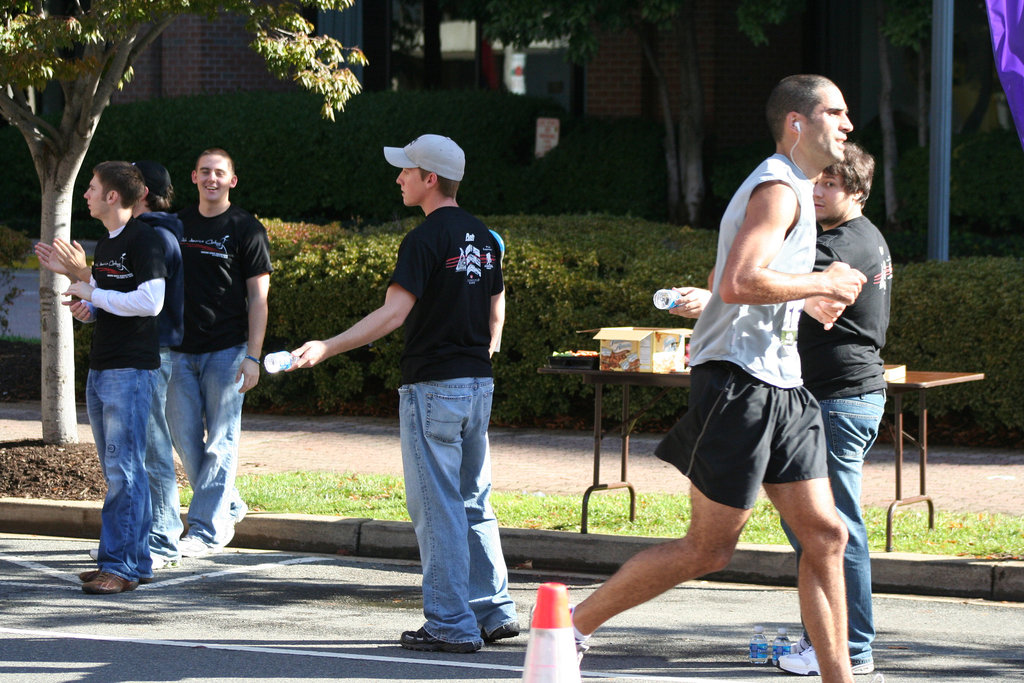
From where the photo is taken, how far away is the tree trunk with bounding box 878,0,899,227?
654 inches

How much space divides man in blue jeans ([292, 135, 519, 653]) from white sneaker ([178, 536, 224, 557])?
208 centimetres

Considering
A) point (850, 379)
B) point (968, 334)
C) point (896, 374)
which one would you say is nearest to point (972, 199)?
point (968, 334)

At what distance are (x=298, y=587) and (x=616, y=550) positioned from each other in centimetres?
167

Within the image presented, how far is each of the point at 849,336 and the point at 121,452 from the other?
3326 millimetres

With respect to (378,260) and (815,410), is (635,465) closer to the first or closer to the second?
(378,260)

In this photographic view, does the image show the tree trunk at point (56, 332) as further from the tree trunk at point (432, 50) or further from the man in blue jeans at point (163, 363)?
the tree trunk at point (432, 50)

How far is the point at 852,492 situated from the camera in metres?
5.22

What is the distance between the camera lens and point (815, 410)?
456 centimetres

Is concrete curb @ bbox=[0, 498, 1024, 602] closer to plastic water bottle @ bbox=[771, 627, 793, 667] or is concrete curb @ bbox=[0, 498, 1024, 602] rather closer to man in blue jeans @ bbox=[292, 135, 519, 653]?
plastic water bottle @ bbox=[771, 627, 793, 667]

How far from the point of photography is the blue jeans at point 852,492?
17.1 feet

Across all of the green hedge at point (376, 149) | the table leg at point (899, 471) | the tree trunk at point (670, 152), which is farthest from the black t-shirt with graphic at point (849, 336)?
the green hedge at point (376, 149)

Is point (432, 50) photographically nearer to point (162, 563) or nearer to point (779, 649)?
point (162, 563)

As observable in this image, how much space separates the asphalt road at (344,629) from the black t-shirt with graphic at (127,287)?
113 cm

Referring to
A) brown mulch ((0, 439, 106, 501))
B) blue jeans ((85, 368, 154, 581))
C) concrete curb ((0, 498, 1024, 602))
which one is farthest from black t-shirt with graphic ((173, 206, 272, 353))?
brown mulch ((0, 439, 106, 501))
